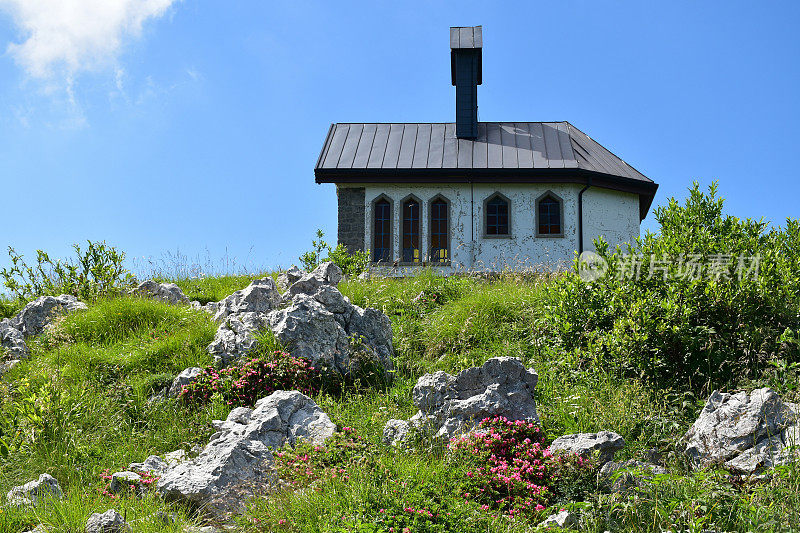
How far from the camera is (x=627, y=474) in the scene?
18.3 ft

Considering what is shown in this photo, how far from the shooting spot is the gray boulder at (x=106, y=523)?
4.97 m

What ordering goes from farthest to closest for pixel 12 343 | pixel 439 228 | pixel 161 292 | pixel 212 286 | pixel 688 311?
pixel 439 228, pixel 212 286, pixel 161 292, pixel 12 343, pixel 688 311

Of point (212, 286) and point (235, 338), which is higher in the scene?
point (212, 286)

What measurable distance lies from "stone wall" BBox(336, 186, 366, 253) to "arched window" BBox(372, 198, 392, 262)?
0.37 metres

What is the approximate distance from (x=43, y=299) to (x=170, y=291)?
194 centimetres

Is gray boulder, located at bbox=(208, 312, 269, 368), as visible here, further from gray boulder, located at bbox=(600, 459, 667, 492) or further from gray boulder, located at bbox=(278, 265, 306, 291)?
gray boulder, located at bbox=(600, 459, 667, 492)

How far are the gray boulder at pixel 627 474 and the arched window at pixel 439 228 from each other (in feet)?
46.0

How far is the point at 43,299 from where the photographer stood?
10.5 meters

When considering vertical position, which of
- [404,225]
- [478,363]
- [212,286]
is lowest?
[478,363]

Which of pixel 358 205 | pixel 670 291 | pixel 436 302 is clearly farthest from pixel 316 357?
pixel 358 205

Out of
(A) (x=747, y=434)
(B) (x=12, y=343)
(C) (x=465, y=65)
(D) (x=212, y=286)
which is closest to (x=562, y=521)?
(A) (x=747, y=434)

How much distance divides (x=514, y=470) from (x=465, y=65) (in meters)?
19.0

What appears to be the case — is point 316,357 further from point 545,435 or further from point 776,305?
point 776,305

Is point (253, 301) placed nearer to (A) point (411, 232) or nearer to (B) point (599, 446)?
(B) point (599, 446)
